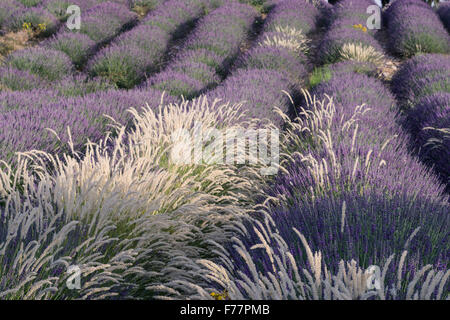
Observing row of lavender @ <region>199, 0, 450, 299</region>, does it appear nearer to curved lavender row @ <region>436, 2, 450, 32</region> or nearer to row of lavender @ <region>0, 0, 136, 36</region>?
row of lavender @ <region>0, 0, 136, 36</region>

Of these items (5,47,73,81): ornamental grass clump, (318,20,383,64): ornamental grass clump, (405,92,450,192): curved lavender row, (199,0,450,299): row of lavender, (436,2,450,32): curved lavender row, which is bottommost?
(199,0,450,299): row of lavender

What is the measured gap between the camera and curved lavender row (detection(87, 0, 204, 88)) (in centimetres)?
721

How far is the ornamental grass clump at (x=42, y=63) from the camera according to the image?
6.77m

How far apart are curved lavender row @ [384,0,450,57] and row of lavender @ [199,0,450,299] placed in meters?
5.56

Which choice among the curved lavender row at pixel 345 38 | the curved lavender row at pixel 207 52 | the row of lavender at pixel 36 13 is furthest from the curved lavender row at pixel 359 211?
the row of lavender at pixel 36 13

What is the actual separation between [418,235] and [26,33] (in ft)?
29.9

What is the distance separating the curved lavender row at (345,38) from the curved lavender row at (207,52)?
5.68 ft

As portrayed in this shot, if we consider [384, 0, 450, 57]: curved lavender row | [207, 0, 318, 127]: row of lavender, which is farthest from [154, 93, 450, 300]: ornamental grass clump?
[384, 0, 450, 57]: curved lavender row

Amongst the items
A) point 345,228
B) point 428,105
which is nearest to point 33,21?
point 428,105

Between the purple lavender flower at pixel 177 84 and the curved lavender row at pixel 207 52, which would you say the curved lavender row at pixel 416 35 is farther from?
the purple lavender flower at pixel 177 84

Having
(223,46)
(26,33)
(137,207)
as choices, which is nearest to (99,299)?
(137,207)

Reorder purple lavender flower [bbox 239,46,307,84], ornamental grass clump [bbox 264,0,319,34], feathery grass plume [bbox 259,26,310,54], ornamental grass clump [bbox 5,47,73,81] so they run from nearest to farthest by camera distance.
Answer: ornamental grass clump [bbox 5,47,73,81], purple lavender flower [bbox 239,46,307,84], feathery grass plume [bbox 259,26,310,54], ornamental grass clump [bbox 264,0,319,34]

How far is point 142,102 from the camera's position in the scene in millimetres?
4973

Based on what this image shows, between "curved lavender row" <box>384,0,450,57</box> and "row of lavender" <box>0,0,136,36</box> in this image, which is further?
"row of lavender" <box>0,0,136,36</box>
